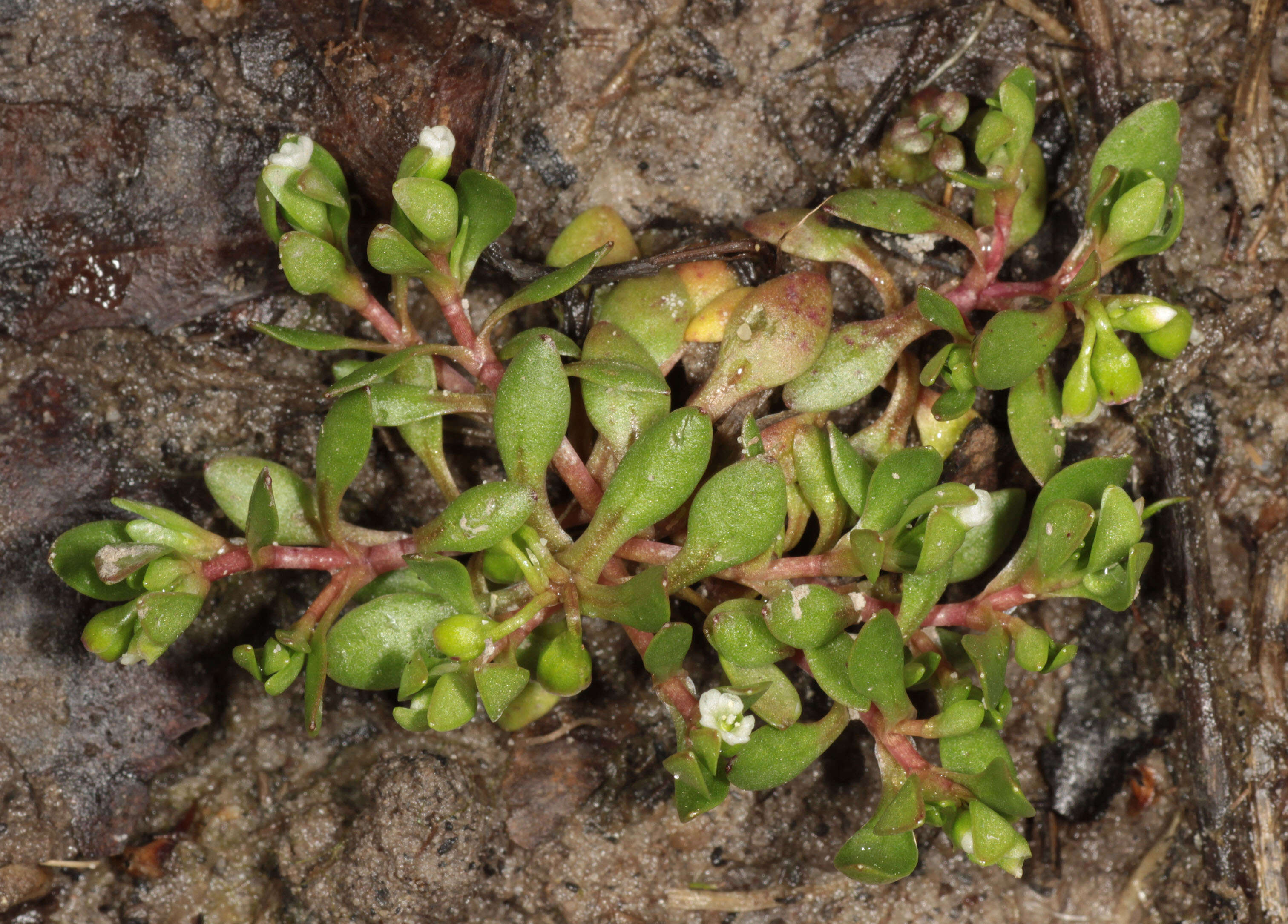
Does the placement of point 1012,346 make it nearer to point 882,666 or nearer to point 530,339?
point 882,666

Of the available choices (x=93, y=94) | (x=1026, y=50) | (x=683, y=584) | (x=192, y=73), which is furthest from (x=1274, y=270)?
(x=93, y=94)

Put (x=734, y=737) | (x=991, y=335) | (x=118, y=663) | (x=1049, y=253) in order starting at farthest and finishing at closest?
(x=1049, y=253) < (x=118, y=663) < (x=991, y=335) < (x=734, y=737)

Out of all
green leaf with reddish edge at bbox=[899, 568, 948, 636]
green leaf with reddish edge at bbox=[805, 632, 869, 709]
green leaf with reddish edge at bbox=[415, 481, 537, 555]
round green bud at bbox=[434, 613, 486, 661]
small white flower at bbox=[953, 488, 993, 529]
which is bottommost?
green leaf with reddish edge at bbox=[805, 632, 869, 709]

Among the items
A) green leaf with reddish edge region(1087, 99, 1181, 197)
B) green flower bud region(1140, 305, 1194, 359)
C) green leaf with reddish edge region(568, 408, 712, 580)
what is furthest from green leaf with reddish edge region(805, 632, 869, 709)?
green leaf with reddish edge region(1087, 99, 1181, 197)

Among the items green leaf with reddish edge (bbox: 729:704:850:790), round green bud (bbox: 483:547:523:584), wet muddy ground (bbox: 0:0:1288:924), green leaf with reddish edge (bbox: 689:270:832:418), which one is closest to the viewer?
green leaf with reddish edge (bbox: 729:704:850:790)

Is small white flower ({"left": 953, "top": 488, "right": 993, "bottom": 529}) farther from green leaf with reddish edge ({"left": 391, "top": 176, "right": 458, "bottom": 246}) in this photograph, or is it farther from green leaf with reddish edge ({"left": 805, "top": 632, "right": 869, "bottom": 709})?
green leaf with reddish edge ({"left": 391, "top": 176, "right": 458, "bottom": 246})

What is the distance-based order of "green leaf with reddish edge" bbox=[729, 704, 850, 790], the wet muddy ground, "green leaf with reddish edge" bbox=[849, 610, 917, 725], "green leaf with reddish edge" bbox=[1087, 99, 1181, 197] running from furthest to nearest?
1. the wet muddy ground
2. "green leaf with reddish edge" bbox=[1087, 99, 1181, 197]
3. "green leaf with reddish edge" bbox=[729, 704, 850, 790]
4. "green leaf with reddish edge" bbox=[849, 610, 917, 725]

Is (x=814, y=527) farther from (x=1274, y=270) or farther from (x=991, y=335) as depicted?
(x=1274, y=270)
